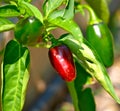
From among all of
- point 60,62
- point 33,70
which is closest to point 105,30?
point 60,62

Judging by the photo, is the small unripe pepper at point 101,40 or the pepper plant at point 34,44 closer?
the pepper plant at point 34,44

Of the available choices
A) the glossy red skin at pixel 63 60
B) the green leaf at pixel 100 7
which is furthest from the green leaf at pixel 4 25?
the green leaf at pixel 100 7

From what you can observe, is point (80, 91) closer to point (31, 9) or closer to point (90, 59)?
point (90, 59)

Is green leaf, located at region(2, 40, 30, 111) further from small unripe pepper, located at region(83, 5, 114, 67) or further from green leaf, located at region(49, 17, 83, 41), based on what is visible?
small unripe pepper, located at region(83, 5, 114, 67)

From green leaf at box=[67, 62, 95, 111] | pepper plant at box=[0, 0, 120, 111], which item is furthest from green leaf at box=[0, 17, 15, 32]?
green leaf at box=[67, 62, 95, 111]

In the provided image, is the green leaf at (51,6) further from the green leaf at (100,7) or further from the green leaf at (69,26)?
the green leaf at (100,7)

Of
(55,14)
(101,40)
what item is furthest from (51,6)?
(101,40)

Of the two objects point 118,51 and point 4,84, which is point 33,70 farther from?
point 4,84

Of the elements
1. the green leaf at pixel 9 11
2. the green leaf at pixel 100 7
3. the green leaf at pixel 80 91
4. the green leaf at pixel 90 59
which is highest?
the green leaf at pixel 9 11
